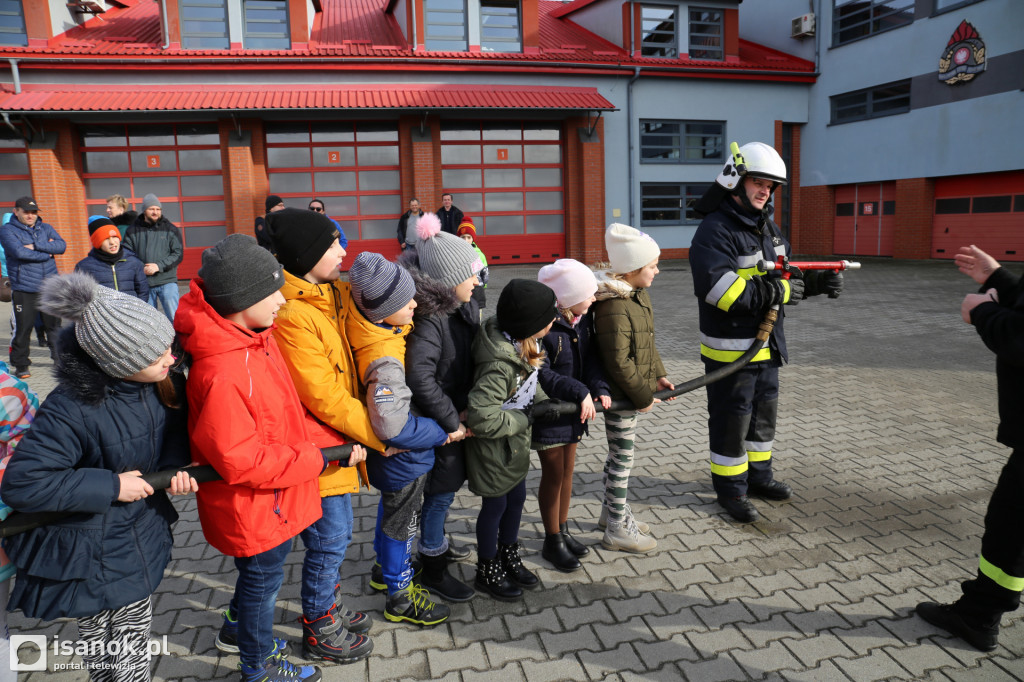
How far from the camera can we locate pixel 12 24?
17.2 m

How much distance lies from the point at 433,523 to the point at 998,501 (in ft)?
8.03

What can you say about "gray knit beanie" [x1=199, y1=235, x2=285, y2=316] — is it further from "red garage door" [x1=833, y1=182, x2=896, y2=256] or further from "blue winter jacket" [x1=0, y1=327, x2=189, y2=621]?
"red garage door" [x1=833, y1=182, x2=896, y2=256]

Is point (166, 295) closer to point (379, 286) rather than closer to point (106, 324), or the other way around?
point (379, 286)

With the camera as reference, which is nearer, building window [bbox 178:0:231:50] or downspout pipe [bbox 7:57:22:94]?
downspout pipe [bbox 7:57:22:94]

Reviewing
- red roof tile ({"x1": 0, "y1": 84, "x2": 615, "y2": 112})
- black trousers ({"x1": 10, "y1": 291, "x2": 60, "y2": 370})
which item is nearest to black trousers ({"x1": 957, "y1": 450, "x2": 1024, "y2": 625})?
black trousers ({"x1": 10, "y1": 291, "x2": 60, "y2": 370})

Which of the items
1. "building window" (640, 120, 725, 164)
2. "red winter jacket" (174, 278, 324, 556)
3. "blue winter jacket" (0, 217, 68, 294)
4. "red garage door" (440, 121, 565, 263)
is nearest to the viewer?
"red winter jacket" (174, 278, 324, 556)

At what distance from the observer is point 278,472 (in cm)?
229

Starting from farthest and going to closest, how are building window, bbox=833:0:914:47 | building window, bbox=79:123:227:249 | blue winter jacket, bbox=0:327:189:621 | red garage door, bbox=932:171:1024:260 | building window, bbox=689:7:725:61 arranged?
1. building window, bbox=689:7:725:61
2. building window, bbox=833:0:914:47
3. building window, bbox=79:123:227:249
4. red garage door, bbox=932:171:1024:260
5. blue winter jacket, bbox=0:327:189:621

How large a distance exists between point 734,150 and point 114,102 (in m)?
17.4

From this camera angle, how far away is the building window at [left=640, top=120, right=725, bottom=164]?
830 inches

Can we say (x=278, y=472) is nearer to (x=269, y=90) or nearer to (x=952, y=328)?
(x=952, y=328)

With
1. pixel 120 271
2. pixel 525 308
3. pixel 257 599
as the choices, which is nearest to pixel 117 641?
pixel 257 599

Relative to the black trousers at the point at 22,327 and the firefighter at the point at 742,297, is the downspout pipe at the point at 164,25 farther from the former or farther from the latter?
the firefighter at the point at 742,297

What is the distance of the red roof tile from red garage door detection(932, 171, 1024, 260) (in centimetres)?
1012
